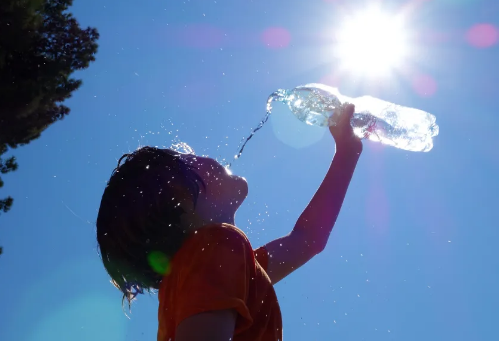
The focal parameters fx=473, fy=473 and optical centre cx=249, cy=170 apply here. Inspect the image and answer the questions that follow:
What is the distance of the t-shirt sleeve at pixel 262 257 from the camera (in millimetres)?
2238

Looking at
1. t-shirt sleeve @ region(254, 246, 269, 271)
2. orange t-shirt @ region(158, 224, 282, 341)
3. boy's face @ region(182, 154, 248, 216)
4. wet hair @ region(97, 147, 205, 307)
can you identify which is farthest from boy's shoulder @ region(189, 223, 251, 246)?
t-shirt sleeve @ region(254, 246, 269, 271)

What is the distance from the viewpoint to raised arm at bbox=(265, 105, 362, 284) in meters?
2.35

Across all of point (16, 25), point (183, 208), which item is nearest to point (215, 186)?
point (183, 208)

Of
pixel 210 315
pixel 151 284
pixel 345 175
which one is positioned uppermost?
pixel 345 175

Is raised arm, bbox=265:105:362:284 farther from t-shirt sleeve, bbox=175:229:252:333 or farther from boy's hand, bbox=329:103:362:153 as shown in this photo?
t-shirt sleeve, bbox=175:229:252:333

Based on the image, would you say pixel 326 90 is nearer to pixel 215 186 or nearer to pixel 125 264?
pixel 215 186

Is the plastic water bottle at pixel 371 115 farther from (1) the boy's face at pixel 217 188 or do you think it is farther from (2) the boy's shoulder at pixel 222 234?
(2) the boy's shoulder at pixel 222 234

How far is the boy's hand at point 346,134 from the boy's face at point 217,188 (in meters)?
0.71

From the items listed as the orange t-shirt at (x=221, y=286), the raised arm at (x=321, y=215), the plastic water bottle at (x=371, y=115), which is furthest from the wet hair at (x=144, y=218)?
the plastic water bottle at (x=371, y=115)

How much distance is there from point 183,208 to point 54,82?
8.47 metres

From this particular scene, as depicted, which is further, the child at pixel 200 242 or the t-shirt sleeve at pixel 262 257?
the t-shirt sleeve at pixel 262 257

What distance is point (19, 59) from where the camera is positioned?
887 cm

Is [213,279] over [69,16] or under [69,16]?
under

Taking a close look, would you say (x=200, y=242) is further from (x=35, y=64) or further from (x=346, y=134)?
(x=35, y=64)
